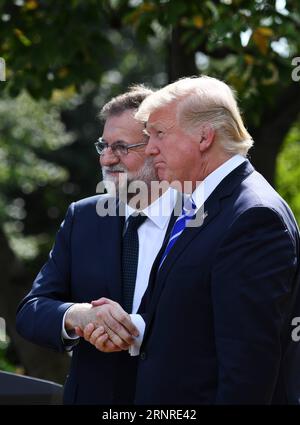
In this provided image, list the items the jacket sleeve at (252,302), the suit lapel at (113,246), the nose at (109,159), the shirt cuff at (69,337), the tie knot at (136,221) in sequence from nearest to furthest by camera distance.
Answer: the jacket sleeve at (252,302) < the shirt cuff at (69,337) < the suit lapel at (113,246) < the tie knot at (136,221) < the nose at (109,159)

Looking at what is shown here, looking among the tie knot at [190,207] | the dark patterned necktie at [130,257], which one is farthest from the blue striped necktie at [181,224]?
the dark patterned necktie at [130,257]

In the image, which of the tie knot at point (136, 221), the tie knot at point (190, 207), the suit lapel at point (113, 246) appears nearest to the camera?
the tie knot at point (190, 207)

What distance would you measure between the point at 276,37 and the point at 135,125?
101 inches

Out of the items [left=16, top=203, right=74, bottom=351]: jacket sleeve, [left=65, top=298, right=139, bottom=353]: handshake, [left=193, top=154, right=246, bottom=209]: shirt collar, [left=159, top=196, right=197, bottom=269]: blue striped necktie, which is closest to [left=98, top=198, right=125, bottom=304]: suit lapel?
[left=16, top=203, right=74, bottom=351]: jacket sleeve

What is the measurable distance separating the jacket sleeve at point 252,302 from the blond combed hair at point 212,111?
0.32m

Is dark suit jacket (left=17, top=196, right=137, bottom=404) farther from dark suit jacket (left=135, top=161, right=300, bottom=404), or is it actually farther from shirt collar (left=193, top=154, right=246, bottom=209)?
shirt collar (left=193, top=154, right=246, bottom=209)

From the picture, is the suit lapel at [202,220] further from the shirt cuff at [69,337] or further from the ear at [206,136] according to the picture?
the shirt cuff at [69,337]

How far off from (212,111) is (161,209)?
0.83 meters

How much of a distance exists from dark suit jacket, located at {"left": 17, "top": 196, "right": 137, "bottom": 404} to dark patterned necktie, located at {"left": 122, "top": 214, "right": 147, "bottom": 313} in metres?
0.03

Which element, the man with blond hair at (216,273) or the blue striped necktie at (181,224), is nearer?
the man with blond hair at (216,273)

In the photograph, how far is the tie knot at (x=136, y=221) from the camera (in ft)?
12.2

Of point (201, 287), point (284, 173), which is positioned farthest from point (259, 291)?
point (284, 173)

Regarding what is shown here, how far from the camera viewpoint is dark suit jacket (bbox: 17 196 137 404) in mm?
3477

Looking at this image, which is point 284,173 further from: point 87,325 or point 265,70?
point 87,325
